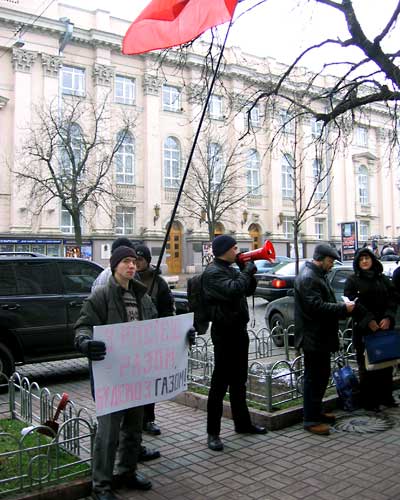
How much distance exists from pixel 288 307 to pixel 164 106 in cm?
3068

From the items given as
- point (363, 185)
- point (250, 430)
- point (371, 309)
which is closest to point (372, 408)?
point (371, 309)

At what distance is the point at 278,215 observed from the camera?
4444 centimetres

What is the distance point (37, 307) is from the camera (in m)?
7.71

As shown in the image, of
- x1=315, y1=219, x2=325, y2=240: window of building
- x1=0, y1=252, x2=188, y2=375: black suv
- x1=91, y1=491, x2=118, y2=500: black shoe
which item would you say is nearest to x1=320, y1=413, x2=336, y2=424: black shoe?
x1=91, y1=491, x2=118, y2=500: black shoe

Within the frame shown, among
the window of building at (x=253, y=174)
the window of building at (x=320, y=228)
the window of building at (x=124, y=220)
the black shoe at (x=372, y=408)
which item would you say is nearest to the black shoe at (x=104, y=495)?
the black shoe at (x=372, y=408)

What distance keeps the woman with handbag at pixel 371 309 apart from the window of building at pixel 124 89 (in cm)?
3334

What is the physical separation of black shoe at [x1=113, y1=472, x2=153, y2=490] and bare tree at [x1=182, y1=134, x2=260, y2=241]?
1199 inches

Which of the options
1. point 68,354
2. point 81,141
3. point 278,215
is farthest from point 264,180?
point 68,354

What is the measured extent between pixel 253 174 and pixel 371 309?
38.1 m

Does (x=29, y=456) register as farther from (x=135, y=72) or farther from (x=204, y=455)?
(x=135, y=72)

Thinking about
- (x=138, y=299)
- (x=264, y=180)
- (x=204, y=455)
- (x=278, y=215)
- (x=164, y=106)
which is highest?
(x=164, y=106)

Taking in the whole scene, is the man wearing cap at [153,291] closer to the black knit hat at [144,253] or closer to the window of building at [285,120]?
the black knit hat at [144,253]

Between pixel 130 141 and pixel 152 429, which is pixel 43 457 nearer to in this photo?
pixel 152 429

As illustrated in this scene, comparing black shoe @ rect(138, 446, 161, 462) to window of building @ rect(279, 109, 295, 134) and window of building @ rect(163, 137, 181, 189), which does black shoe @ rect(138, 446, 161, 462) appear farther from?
window of building @ rect(163, 137, 181, 189)
